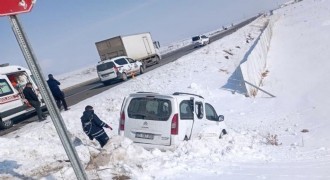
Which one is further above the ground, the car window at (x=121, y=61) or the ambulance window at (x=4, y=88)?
the ambulance window at (x=4, y=88)

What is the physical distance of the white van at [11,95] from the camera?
632 inches

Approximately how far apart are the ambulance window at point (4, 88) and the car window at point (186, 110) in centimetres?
971

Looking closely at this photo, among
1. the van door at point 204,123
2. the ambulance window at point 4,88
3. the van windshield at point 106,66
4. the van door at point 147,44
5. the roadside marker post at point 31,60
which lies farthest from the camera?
the van door at point 147,44

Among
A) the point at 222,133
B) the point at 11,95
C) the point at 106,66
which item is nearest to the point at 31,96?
the point at 11,95

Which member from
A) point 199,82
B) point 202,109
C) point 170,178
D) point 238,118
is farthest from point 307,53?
point 170,178

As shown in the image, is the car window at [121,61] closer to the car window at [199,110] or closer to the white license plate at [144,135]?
the car window at [199,110]

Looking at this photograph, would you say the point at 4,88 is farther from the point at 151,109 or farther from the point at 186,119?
the point at 186,119

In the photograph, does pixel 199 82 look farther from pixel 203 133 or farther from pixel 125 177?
pixel 125 177

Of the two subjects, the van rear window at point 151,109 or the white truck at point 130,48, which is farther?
the white truck at point 130,48

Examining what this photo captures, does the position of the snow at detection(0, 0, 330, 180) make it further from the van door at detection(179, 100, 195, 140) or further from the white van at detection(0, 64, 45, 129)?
the white van at detection(0, 64, 45, 129)

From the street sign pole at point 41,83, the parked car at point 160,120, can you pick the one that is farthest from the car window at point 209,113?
the street sign pole at point 41,83

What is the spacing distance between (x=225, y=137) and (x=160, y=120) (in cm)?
219

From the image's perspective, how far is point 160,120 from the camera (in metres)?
9.27

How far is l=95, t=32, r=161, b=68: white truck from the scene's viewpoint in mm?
33969
